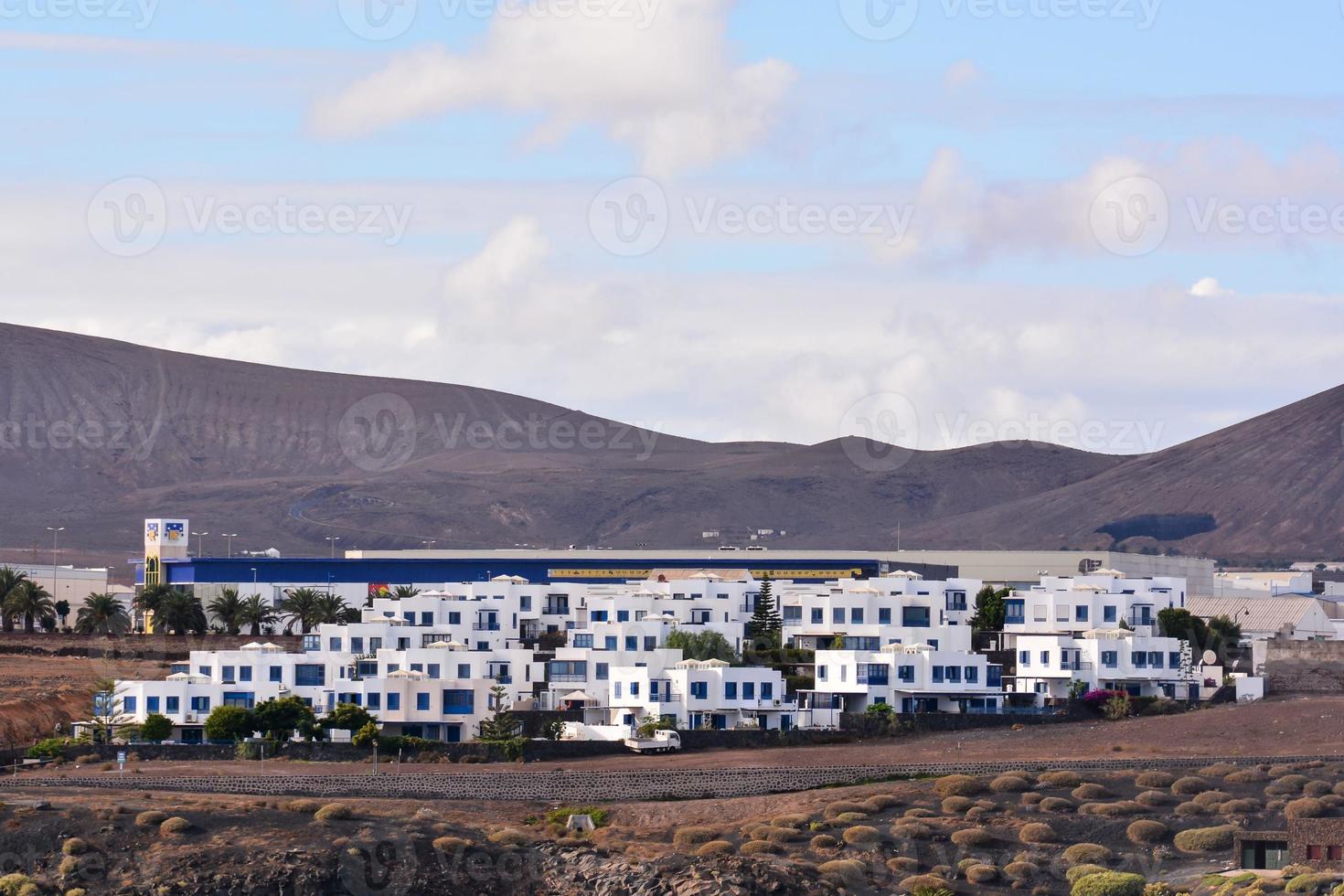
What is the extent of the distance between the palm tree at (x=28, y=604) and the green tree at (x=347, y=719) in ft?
122

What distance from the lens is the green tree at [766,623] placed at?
111m

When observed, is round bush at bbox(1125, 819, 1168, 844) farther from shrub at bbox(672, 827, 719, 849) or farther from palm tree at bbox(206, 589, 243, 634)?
palm tree at bbox(206, 589, 243, 634)

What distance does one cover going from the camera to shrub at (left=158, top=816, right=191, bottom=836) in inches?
2660

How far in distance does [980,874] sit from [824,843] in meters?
5.33

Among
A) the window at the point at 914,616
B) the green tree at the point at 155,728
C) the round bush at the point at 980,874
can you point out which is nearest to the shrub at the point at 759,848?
the round bush at the point at 980,874

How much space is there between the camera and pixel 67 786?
75.1 metres

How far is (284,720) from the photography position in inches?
3435

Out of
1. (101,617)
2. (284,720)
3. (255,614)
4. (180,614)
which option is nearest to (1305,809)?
(284,720)

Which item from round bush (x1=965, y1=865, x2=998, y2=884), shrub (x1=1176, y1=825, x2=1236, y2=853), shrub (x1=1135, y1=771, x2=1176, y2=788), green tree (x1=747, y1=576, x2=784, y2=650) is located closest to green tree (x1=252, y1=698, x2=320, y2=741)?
green tree (x1=747, y1=576, x2=784, y2=650)

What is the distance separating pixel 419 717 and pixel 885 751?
61.4 feet

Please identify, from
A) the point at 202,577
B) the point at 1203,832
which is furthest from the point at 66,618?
the point at 1203,832

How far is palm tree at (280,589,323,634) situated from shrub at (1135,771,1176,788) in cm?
5346

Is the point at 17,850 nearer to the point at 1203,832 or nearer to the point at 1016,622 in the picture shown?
the point at 1203,832

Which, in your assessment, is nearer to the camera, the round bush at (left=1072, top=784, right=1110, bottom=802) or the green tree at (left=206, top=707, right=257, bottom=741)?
the round bush at (left=1072, top=784, right=1110, bottom=802)
